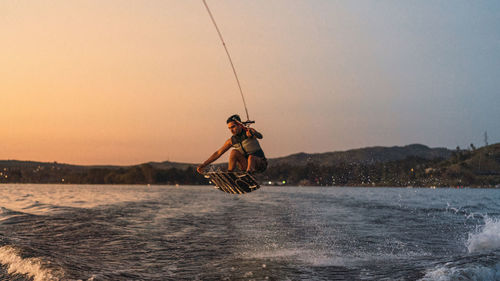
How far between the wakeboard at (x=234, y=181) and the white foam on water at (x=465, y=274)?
5627mm

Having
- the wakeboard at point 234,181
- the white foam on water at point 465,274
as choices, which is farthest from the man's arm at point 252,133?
the white foam on water at point 465,274

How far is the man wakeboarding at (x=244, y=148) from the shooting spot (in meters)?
13.6

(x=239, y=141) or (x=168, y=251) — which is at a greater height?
(x=239, y=141)

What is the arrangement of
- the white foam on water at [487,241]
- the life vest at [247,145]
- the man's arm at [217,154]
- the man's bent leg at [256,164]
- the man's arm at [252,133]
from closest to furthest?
1. the man's bent leg at [256,164]
2. the man's arm at [252,133]
3. the life vest at [247,145]
4. the man's arm at [217,154]
5. the white foam on water at [487,241]

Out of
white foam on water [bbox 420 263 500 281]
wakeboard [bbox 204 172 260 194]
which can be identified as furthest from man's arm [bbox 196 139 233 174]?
A: white foam on water [bbox 420 263 500 281]

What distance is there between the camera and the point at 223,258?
15008 mm

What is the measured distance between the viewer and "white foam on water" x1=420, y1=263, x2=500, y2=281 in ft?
38.4

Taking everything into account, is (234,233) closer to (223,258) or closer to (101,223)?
(223,258)

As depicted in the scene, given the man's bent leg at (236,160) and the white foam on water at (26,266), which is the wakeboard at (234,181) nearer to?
the man's bent leg at (236,160)

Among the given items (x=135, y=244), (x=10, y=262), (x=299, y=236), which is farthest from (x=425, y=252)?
(x=10, y=262)

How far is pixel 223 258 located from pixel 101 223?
14.1 meters

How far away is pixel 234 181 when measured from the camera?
45.2 ft

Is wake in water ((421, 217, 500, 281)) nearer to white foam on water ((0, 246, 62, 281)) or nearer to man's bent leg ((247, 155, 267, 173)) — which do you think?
man's bent leg ((247, 155, 267, 173))

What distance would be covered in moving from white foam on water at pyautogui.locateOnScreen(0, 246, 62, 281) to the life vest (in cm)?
642
